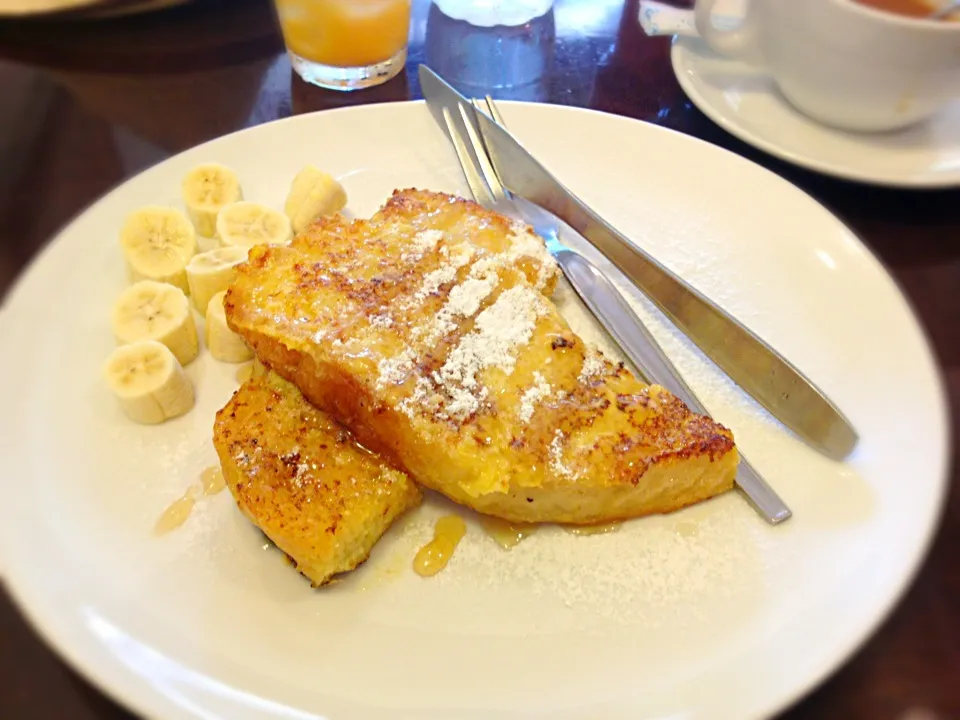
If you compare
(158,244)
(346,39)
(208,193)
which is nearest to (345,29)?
(346,39)

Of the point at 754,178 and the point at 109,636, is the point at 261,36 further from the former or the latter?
the point at 109,636

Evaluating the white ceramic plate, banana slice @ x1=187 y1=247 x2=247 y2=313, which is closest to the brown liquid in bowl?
the white ceramic plate

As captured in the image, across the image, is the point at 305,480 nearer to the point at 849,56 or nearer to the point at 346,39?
the point at 346,39

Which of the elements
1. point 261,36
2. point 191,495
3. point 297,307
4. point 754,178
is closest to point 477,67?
point 261,36

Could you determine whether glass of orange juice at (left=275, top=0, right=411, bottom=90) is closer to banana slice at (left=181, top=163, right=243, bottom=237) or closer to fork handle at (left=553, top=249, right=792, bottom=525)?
banana slice at (left=181, top=163, right=243, bottom=237)

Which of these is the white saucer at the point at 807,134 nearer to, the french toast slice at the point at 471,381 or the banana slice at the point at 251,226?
the french toast slice at the point at 471,381

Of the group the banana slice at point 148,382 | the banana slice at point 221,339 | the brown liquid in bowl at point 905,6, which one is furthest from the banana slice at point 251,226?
the brown liquid in bowl at point 905,6
